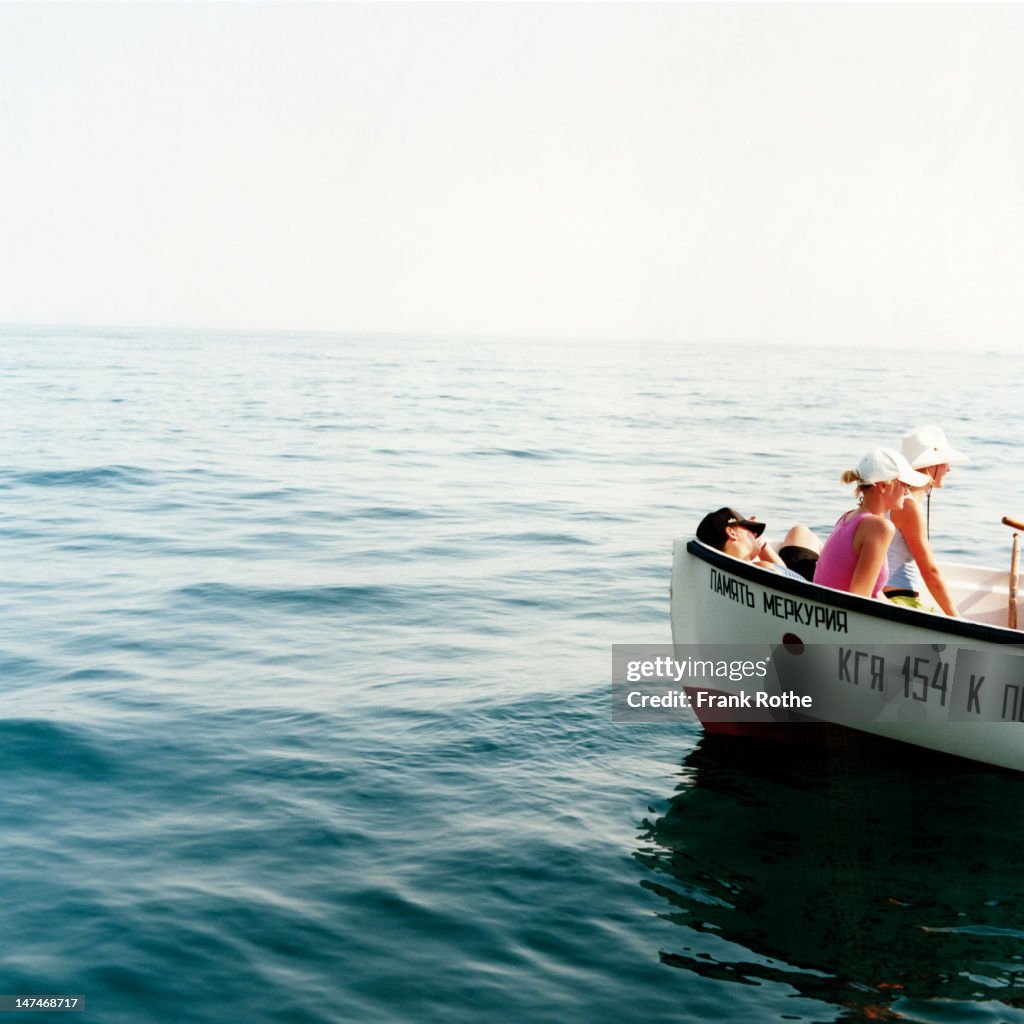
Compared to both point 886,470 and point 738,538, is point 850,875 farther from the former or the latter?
point 738,538

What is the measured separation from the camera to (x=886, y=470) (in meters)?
6.29

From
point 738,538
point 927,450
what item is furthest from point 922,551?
point 738,538

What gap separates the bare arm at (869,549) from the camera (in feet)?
20.6

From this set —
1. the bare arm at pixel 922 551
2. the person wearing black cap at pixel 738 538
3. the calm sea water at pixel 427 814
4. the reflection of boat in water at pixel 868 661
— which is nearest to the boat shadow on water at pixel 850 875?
the calm sea water at pixel 427 814

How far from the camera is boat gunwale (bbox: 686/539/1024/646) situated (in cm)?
589

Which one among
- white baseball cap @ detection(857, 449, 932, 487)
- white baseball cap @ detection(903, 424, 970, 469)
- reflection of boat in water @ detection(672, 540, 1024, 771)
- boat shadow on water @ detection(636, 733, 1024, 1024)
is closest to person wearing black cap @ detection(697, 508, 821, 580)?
reflection of boat in water @ detection(672, 540, 1024, 771)

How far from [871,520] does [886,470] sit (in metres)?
0.27

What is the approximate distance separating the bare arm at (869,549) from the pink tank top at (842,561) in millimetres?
32

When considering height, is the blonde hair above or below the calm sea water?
above

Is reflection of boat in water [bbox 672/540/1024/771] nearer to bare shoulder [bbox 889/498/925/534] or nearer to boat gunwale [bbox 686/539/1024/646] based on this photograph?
boat gunwale [bbox 686/539/1024/646]

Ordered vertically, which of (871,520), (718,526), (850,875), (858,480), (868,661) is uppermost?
(858,480)

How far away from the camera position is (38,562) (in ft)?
41.8

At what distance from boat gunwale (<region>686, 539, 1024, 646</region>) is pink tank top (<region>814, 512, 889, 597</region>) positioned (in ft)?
0.49

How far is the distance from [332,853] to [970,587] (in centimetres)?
451
